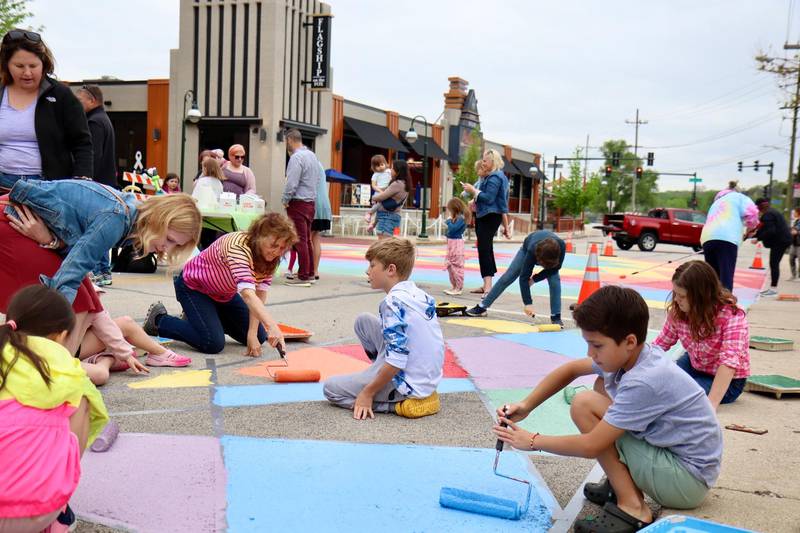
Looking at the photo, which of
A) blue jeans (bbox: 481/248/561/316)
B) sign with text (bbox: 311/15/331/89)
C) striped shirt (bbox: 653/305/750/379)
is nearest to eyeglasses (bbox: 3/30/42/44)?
striped shirt (bbox: 653/305/750/379)

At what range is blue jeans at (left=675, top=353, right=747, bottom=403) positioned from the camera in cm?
460

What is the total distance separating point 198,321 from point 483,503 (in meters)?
3.36

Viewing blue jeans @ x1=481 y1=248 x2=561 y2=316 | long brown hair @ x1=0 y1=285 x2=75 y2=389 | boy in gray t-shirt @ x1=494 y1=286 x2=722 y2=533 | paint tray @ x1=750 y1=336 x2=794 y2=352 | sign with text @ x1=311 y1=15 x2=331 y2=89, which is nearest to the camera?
long brown hair @ x1=0 y1=285 x2=75 y2=389

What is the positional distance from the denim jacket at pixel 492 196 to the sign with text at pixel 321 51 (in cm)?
1916

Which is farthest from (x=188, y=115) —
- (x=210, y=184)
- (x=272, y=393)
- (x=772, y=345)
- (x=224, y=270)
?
(x=272, y=393)

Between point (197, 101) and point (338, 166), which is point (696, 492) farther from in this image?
point (338, 166)

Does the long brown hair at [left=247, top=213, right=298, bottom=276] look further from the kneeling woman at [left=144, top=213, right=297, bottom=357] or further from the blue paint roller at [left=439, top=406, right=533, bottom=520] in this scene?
the blue paint roller at [left=439, top=406, right=533, bottom=520]

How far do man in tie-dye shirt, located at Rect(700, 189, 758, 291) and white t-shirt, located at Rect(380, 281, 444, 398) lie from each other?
545 cm

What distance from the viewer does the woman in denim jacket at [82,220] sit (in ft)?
13.1

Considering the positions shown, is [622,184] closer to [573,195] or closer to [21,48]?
[573,195]

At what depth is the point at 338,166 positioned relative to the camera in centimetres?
3136

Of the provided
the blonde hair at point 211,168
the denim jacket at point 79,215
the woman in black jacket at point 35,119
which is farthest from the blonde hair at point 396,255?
the blonde hair at point 211,168

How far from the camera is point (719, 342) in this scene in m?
4.39

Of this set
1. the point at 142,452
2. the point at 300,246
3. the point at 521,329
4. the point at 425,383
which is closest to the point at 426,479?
the point at 425,383
